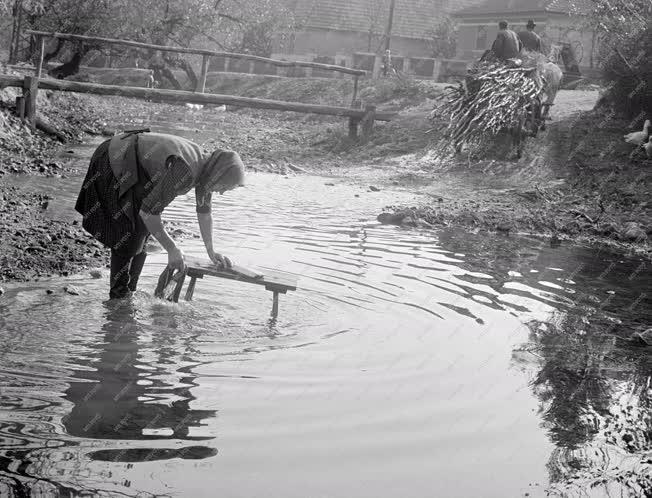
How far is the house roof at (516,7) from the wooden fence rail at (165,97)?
69.5 ft

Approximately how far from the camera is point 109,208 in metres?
5.73

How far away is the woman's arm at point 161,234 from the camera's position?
553 cm

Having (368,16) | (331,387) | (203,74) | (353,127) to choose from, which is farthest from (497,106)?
(368,16)

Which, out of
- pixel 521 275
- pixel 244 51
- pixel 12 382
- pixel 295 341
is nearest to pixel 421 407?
pixel 295 341

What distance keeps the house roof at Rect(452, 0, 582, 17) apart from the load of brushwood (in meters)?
22.6

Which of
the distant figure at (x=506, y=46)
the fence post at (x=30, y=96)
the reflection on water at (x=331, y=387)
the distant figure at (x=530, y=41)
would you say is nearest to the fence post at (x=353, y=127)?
the distant figure at (x=506, y=46)

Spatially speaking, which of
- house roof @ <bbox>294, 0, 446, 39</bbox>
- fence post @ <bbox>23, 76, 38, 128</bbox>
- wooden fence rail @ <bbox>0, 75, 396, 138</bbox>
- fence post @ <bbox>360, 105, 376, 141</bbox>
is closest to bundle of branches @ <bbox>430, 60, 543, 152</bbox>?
fence post @ <bbox>360, 105, 376, 141</bbox>

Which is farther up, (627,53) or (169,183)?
(627,53)

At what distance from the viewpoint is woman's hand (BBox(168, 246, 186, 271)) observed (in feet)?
19.0

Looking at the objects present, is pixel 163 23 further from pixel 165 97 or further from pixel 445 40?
pixel 445 40

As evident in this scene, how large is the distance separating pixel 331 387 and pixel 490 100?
11.8 metres

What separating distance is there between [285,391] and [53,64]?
2703 centimetres

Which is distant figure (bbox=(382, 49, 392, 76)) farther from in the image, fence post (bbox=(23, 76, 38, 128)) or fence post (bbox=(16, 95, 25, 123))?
fence post (bbox=(16, 95, 25, 123))

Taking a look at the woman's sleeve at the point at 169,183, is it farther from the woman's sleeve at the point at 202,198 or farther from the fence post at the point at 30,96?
the fence post at the point at 30,96
